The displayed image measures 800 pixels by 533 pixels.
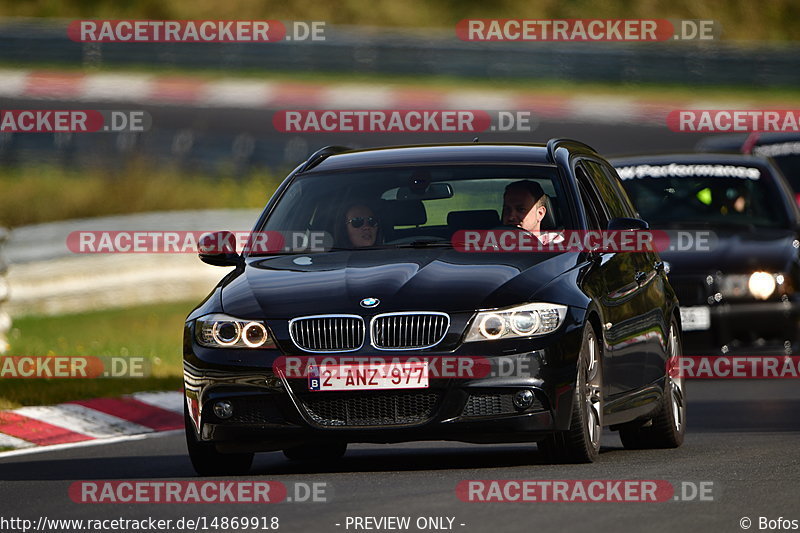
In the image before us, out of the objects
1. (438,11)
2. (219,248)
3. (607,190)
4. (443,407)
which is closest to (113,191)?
(607,190)

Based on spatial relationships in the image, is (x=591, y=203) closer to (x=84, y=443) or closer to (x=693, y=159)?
(x=84, y=443)

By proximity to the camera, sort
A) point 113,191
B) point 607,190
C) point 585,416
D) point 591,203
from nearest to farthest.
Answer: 1. point 585,416
2. point 591,203
3. point 607,190
4. point 113,191

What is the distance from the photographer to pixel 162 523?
25.6ft

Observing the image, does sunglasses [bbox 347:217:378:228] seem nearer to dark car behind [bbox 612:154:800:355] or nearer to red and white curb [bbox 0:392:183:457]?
red and white curb [bbox 0:392:183:457]

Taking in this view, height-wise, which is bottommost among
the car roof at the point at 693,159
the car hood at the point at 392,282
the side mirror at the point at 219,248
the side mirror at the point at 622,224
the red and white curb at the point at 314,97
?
the car hood at the point at 392,282

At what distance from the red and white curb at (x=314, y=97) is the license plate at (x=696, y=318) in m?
18.7

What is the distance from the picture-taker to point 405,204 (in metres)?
10.1

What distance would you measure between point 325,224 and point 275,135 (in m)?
23.0

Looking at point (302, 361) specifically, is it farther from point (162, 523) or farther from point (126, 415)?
point (126, 415)

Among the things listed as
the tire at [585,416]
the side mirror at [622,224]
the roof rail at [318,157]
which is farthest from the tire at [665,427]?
the roof rail at [318,157]

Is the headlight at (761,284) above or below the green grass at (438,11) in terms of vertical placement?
below

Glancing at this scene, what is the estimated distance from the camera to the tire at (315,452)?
35.1ft

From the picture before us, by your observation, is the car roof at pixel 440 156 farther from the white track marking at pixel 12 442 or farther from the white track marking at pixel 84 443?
the white track marking at pixel 12 442

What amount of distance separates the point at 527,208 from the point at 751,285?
5632 millimetres
